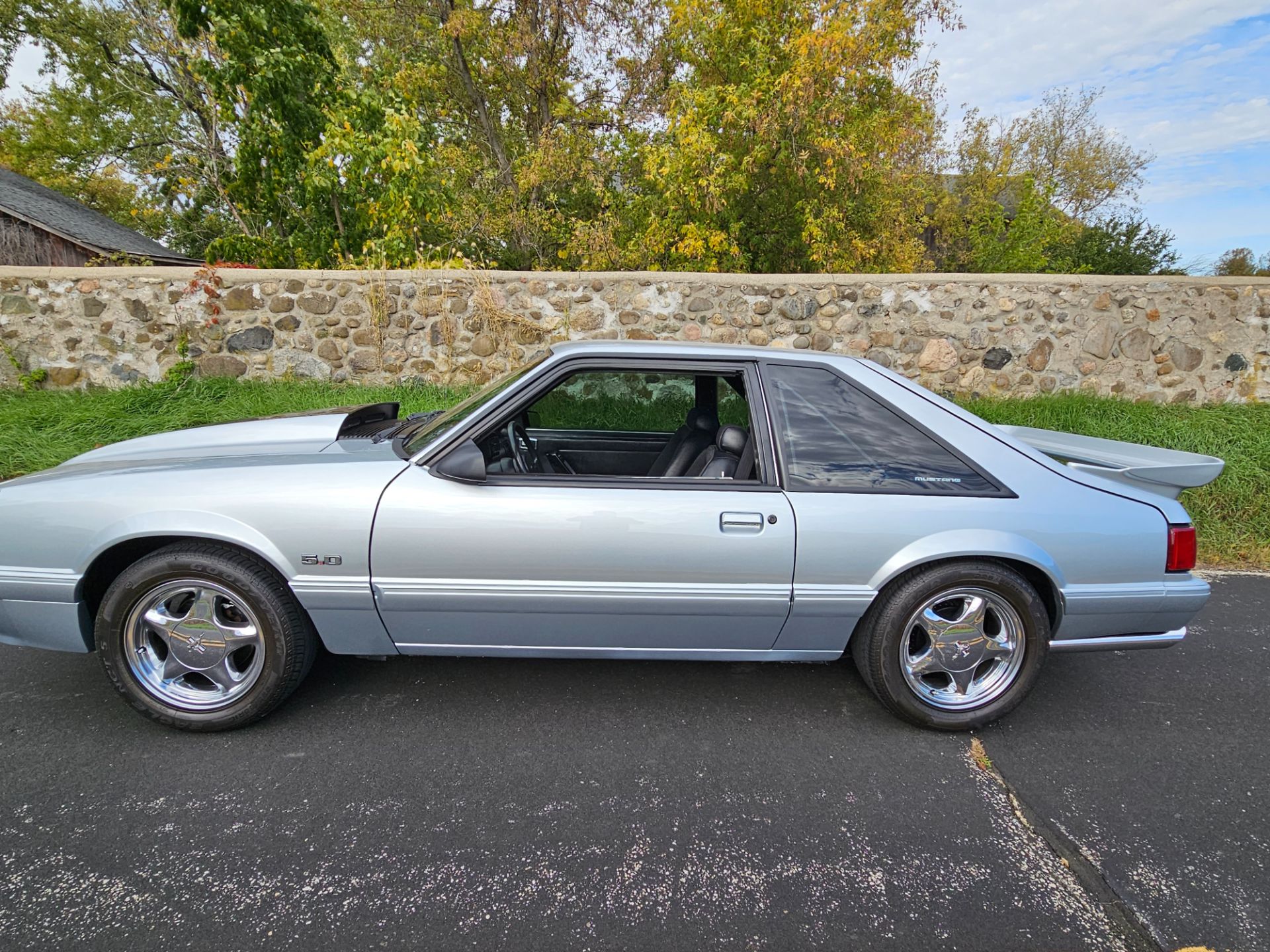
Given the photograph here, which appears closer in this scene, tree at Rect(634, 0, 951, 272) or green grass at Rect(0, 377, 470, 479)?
green grass at Rect(0, 377, 470, 479)

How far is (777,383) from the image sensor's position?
8.66 feet

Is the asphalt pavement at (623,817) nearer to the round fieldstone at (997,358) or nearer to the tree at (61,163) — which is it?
the round fieldstone at (997,358)

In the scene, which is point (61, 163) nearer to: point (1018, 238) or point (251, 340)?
point (251, 340)

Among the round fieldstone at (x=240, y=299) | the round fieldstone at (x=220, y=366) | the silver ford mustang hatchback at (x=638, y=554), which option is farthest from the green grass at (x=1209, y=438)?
the round fieldstone at (x=220, y=366)

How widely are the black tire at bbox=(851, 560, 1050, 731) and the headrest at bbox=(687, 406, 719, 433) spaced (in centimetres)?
122

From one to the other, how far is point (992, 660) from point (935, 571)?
51 cm

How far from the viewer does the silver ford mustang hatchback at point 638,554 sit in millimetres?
2352

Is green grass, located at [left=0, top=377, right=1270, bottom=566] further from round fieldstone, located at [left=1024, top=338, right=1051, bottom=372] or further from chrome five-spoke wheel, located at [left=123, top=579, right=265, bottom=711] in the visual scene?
chrome five-spoke wheel, located at [left=123, top=579, right=265, bottom=711]

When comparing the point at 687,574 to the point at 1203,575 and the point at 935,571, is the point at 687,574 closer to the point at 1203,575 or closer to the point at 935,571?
the point at 935,571

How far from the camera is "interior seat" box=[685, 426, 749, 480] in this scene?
2.66m

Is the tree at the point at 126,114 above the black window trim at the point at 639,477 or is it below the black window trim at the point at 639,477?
above

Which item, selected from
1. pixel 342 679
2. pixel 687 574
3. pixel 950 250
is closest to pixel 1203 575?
pixel 687 574

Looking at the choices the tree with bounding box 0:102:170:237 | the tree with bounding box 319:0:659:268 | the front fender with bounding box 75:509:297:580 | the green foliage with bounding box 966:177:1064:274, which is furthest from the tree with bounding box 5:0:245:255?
the green foliage with bounding box 966:177:1064:274

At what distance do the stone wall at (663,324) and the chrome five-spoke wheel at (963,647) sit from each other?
5.03m
